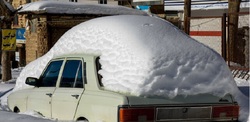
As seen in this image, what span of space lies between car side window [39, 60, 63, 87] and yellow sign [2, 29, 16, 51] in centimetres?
1057

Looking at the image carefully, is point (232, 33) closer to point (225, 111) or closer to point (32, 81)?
point (32, 81)

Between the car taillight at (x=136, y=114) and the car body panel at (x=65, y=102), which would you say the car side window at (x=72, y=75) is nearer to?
the car body panel at (x=65, y=102)

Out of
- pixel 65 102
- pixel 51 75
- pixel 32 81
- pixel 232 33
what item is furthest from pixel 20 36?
pixel 65 102

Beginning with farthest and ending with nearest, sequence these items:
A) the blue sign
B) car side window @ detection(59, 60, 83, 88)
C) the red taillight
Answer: the blue sign, car side window @ detection(59, 60, 83, 88), the red taillight

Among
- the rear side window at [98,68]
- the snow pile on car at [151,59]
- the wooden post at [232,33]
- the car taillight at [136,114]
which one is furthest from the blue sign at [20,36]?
the car taillight at [136,114]

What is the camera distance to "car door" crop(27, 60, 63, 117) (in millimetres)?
7266

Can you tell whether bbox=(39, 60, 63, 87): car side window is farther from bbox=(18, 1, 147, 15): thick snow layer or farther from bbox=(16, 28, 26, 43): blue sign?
bbox=(16, 28, 26, 43): blue sign

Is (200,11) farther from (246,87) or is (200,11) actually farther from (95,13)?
(246,87)

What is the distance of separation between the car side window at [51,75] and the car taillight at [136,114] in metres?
1.71

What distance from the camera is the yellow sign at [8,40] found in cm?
1789

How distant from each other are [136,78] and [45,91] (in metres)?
1.67

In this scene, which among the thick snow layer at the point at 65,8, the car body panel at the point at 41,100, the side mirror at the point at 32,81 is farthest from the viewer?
the thick snow layer at the point at 65,8

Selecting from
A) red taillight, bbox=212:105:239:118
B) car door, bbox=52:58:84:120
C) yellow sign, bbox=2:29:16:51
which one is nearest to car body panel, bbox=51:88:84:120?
car door, bbox=52:58:84:120

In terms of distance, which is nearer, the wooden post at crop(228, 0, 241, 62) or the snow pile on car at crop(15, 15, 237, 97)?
the snow pile on car at crop(15, 15, 237, 97)
